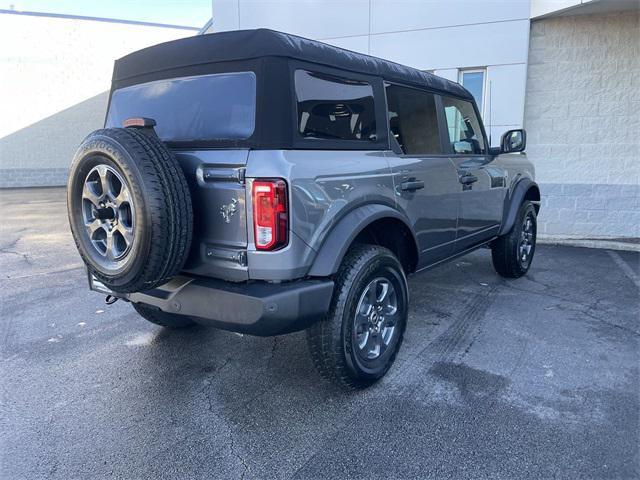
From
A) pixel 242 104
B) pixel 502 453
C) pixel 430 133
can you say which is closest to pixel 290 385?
pixel 502 453

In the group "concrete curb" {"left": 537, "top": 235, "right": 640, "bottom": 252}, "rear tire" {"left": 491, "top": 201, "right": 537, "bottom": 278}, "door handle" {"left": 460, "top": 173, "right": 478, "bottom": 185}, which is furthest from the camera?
"concrete curb" {"left": 537, "top": 235, "right": 640, "bottom": 252}

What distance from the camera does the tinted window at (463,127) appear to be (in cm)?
415

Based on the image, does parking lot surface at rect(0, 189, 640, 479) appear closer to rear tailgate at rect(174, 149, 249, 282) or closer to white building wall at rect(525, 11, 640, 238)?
rear tailgate at rect(174, 149, 249, 282)

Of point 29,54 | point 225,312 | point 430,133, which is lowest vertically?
point 225,312

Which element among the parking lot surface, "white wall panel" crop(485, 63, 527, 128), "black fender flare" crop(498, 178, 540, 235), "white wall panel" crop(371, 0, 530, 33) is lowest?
the parking lot surface

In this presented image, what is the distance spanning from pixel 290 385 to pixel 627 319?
3.24m

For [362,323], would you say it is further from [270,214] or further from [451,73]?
[451,73]

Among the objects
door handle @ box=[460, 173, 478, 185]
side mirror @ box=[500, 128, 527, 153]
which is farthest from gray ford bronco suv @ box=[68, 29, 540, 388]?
side mirror @ box=[500, 128, 527, 153]

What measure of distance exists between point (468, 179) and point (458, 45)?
15.6 feet

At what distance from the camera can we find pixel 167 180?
7.53 feet

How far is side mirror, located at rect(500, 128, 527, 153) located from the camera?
471cm

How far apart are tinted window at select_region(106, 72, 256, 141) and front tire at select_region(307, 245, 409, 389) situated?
1025 millimetres

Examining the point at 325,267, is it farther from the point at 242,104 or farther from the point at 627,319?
the point at 627,319

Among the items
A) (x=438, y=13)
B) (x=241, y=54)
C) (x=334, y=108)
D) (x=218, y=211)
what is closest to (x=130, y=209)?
(x=218, y=211)
